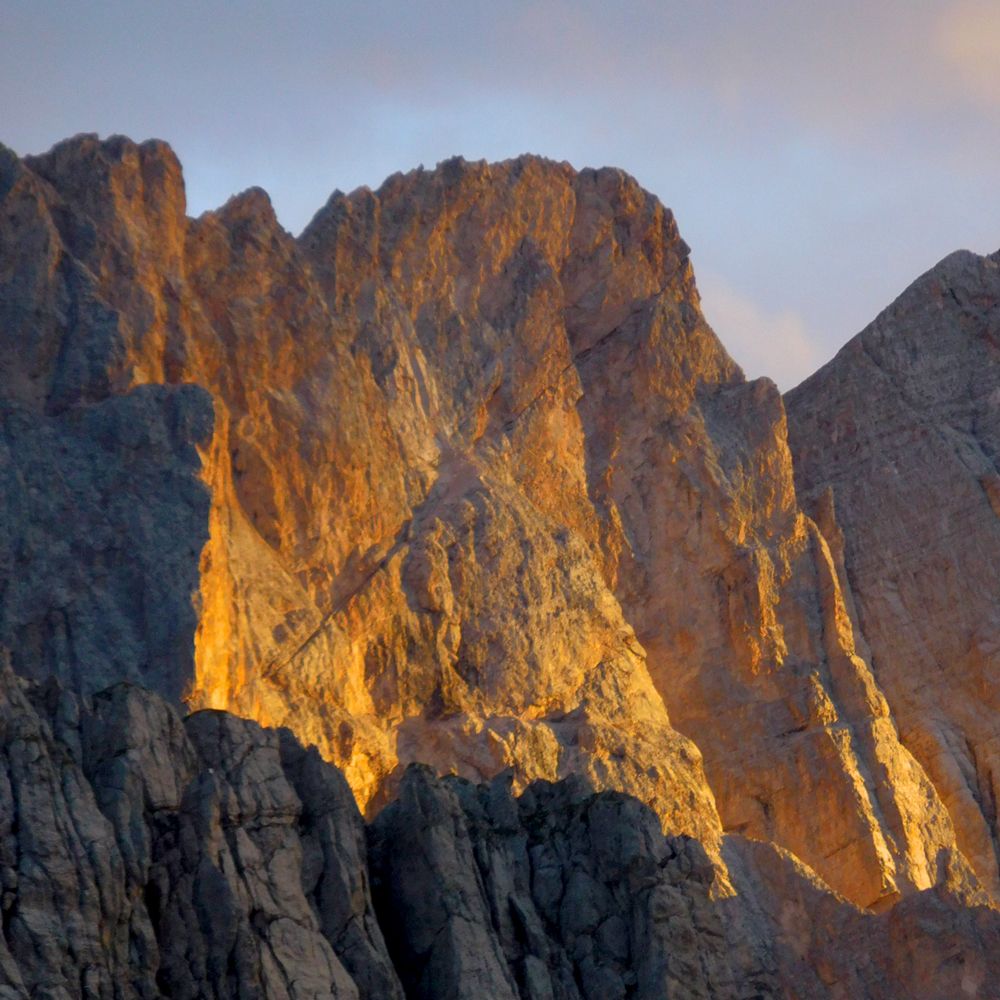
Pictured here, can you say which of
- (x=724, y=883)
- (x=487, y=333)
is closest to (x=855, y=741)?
(x=724, y=883)

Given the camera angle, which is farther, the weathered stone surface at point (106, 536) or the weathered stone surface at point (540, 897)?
the weathered stone surface at point (106, 536)

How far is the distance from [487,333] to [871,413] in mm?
15591

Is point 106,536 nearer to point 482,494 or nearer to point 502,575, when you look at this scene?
point 502,575

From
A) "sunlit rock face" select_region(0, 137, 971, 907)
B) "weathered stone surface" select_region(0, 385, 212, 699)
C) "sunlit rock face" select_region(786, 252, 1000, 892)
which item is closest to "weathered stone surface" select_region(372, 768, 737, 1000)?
"sunlit rock face" select_region(0, 137, 971, 907)

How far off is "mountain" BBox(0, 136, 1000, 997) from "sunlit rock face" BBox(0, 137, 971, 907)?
87mm

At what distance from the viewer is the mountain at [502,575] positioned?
132 feet

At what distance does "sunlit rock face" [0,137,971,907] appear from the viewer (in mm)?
45062

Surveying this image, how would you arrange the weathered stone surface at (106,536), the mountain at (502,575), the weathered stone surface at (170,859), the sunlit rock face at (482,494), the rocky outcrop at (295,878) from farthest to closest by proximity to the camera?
the sunlit rock face at (482,494) → the weathered stone surface at (106,536) → the mountain at (502,575) → the rocky outcrop at (295,878) → the weathered stone surface at (170,859)

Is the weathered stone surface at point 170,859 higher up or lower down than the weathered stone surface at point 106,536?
lower down

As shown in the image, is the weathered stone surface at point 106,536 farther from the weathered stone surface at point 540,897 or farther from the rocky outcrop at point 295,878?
the weathered stone surface at point 540,897

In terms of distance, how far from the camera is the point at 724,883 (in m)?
50.1

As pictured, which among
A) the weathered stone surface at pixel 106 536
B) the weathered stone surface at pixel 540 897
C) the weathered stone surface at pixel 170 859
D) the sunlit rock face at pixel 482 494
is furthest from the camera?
the sunlit rock face at pixel 482 494

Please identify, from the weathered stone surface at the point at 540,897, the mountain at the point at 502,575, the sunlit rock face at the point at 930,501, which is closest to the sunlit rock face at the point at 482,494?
the mountain at the point at 502,575

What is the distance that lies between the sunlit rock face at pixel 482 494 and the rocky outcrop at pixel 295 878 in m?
4.19
